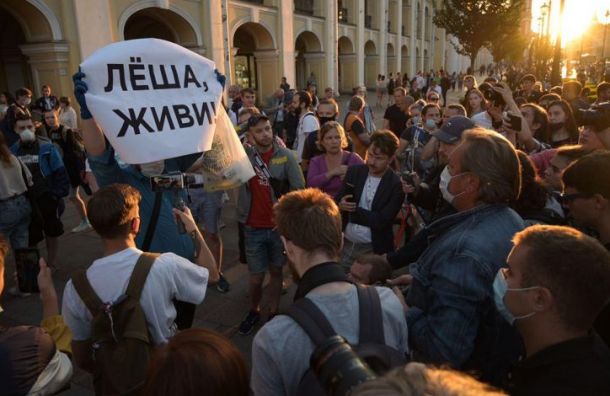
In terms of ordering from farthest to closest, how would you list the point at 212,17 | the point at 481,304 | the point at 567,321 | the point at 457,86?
the point at 457,86 < the point at 212,17 < the point at 481,304 < the point at 567,321

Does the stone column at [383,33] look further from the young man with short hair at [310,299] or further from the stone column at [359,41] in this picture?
the young man with short hair at [310,299]

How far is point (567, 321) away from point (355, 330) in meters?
0.70

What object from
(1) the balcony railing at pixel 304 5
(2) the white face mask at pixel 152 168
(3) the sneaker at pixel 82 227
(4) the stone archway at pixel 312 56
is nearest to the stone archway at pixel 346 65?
(4) the stone archway at pixel 312 56

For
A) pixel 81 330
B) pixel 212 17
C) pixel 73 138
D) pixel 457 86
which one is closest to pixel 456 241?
pixel 81 330

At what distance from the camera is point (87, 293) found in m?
2.05

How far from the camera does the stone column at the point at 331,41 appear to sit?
2420 centimetres

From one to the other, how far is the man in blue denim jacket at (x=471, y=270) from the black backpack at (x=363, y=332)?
0.41m

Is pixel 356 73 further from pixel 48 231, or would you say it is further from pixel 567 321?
pixel 567 321

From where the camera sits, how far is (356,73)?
29.4m

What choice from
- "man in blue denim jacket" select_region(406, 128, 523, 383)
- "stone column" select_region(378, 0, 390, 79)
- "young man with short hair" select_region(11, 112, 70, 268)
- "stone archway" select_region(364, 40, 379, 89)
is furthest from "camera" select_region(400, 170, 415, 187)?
"stone column" select_region(378, 0, 390, 79)

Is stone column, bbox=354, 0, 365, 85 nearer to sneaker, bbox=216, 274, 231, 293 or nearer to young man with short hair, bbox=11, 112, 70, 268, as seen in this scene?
young man with short hair, bbox=11, 112, 70, 268

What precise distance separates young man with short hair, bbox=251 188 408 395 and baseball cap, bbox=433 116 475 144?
182 cm

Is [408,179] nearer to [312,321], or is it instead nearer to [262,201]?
[262,201]

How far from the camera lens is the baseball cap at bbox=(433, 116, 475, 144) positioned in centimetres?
340
